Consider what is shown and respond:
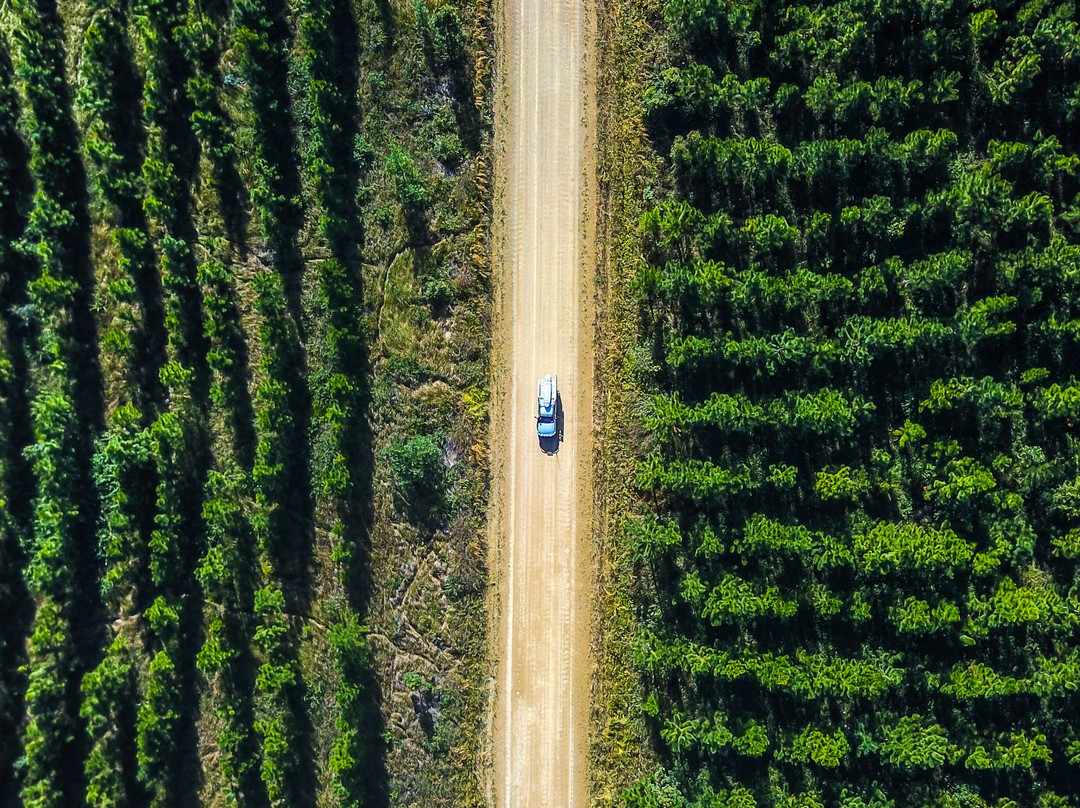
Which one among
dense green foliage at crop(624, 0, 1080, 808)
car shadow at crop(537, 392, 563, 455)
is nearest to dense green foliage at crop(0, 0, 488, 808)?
car shadow at crop(537, 392, 563, 455)

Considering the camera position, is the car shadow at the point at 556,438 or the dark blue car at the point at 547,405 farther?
the car shadow at the point at 556,438

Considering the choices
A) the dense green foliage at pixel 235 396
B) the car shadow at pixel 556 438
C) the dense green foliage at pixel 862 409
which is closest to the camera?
the dense green foliage at pixel 862 409

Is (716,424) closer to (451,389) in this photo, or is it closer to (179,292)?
(451,389)

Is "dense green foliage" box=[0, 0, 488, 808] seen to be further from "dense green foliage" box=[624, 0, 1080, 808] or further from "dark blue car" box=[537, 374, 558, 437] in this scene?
"dense green foliage" box=[624, 0, 1080, 808]

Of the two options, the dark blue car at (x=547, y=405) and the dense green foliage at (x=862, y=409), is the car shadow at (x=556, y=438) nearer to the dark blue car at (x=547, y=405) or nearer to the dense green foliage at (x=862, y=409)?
the dark blue car at (x=547, y=405)

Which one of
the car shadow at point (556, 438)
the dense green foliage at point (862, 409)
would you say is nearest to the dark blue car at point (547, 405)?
the car shadow at point (556, 438)
